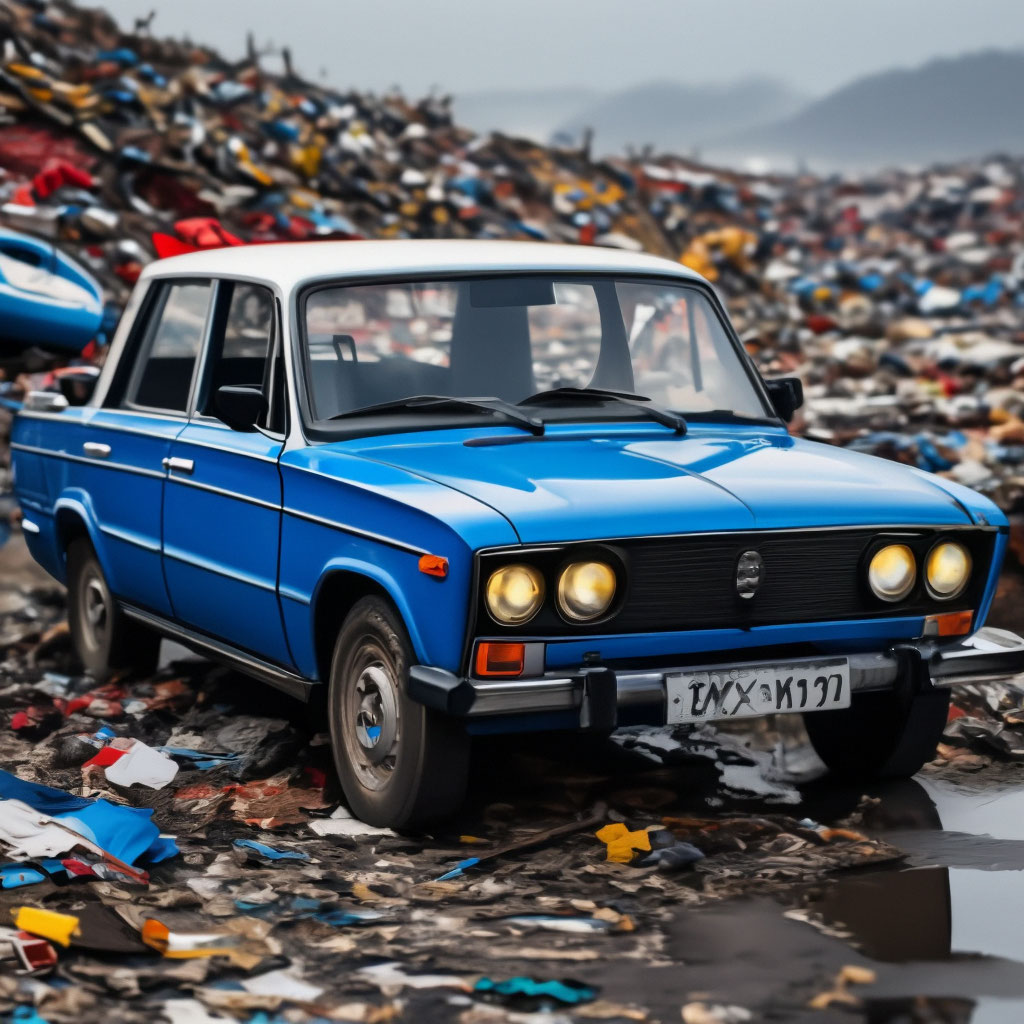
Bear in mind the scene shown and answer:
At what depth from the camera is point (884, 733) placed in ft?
19.0

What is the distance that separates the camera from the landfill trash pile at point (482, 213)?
15.1 m

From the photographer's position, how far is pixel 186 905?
4582 mm

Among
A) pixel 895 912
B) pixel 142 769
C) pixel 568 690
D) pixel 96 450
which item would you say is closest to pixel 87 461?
pixel 96 450

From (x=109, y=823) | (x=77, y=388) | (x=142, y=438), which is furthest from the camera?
(x=77, y=388)

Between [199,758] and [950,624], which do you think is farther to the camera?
[199,758]

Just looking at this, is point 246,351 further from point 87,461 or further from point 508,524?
point 508,524

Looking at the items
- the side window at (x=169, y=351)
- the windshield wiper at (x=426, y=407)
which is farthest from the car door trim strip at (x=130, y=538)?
the windshield wiper at (x=426, y=407)

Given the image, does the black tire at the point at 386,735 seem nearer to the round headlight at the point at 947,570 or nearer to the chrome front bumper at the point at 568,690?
the chrome front bumper at the point at 568,690

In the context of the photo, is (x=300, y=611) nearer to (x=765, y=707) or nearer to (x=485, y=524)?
(x=485, y=524)

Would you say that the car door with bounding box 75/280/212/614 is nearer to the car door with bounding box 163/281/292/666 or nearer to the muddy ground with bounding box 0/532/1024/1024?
the car door with bounding box 163/281/292/666

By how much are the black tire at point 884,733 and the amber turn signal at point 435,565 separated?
1.63 metres

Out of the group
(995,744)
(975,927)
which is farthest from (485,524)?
(995,744)

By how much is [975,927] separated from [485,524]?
1590 mm

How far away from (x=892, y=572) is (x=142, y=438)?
2.95 meters
